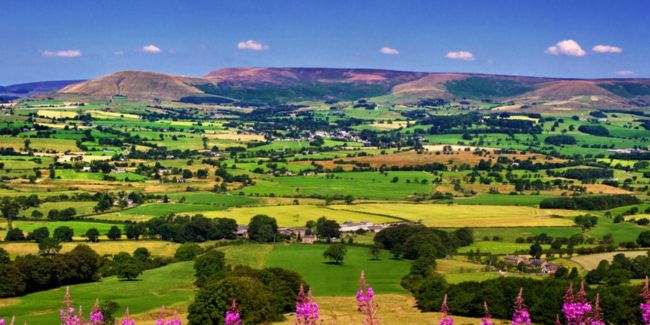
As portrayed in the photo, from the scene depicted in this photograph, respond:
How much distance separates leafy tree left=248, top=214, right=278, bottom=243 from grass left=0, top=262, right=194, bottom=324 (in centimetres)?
1685

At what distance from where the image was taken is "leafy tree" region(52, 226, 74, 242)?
Result: 280 ft

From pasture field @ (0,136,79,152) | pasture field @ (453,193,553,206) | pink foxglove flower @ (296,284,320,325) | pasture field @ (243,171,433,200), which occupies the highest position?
pink foxglove flower @ (296,284,320,325)

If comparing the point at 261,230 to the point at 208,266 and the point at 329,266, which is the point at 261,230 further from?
the point at 208,266

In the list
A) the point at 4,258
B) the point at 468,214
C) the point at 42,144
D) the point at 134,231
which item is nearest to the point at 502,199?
the point at 468,214

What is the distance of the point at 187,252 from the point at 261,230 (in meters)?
11.8

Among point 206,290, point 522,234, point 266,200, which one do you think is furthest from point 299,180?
point 206,290

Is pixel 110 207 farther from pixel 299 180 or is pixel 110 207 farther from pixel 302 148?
pixel 302 148

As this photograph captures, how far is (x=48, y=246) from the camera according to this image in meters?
77.6

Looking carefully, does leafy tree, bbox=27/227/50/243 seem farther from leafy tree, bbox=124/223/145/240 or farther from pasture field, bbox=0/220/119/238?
leafy tree, bbox=124/223/145/240

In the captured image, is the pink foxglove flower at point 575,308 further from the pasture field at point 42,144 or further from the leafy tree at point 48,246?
the pasture field at point 42,144

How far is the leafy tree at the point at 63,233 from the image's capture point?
280 ft

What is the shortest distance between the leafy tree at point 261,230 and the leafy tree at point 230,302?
34.5 m

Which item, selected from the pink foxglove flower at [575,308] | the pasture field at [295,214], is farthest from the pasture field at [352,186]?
the pink foxglove flower at [575,308]

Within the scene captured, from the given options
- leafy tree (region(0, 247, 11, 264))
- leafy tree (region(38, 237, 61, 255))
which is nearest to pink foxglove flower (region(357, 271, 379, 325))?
leafy tree (region(0, 247, 11, 264))
